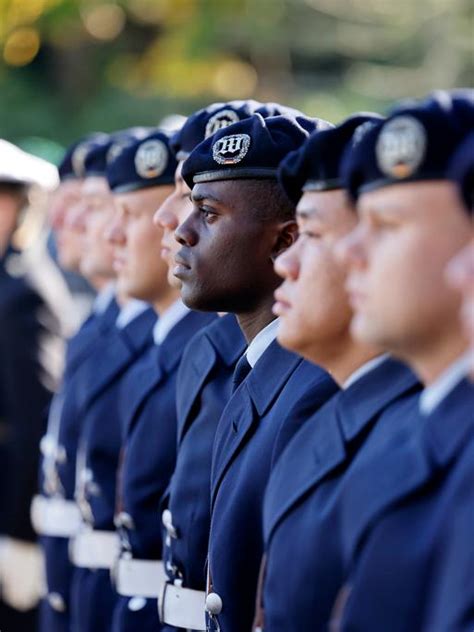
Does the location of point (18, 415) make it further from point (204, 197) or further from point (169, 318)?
point (204, 197)

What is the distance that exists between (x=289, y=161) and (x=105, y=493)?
2535 millimetres

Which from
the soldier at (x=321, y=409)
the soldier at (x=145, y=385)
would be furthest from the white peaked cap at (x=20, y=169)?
the soldier at (x=321, y=409)

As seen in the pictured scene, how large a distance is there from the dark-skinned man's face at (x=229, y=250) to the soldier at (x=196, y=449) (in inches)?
14.1

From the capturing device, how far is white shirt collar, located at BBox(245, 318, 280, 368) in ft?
15.8

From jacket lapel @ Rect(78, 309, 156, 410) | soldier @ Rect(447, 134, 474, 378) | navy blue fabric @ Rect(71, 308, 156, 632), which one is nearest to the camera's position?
soldier @ Rect(447, 134, 474, 378)

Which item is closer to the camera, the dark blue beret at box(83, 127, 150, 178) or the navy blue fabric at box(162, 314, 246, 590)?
the navy blue fabric at box(162, 314, 246, 590)

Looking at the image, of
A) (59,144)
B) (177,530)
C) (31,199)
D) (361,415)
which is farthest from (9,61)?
(361,415)

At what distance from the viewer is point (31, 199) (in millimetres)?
9156

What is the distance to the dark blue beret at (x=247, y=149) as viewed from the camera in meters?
4.86

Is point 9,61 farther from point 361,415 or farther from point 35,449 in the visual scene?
point 361,415

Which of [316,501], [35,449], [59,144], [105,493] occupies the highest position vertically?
[316,501]

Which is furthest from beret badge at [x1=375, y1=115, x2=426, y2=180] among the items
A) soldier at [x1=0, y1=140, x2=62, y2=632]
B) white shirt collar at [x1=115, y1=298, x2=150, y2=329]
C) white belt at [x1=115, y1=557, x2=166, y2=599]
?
soldier at [x1=0, y1=140, x2=62, y2=632]

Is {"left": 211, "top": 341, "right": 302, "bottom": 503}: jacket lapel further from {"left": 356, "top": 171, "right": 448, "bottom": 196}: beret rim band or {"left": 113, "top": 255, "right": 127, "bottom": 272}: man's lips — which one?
{"left": 113, "top": 255, "right": 127, "bottom": 272}: man's lips

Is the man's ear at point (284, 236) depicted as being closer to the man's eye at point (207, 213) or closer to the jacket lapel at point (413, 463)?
the man's eye at point (207, 213)
